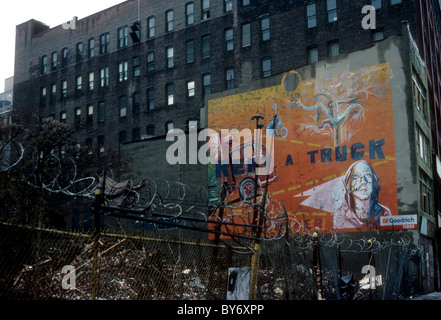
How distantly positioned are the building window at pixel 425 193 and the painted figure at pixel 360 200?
9.90 feet

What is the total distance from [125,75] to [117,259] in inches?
1619

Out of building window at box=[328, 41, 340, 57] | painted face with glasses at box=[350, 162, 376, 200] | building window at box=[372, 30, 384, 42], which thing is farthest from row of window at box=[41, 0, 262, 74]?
painted face with glasses at box=[350, 162, 376, 200]

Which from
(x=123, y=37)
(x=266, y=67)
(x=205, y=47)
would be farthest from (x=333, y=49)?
(x=123, y=37)

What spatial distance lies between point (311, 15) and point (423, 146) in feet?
54.4

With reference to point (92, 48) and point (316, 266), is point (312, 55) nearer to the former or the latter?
point (92, 48)

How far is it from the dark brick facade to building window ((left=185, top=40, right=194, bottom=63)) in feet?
1.11

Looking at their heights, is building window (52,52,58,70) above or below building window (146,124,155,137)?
above

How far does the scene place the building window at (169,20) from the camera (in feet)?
175

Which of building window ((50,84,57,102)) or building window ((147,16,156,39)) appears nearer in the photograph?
building window ((147,16,156,39))

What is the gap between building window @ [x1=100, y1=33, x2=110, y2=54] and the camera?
58.2m

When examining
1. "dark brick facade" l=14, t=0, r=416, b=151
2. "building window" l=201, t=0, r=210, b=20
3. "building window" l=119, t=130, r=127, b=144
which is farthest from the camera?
"building window" l=119, t=130, r=127, b=144

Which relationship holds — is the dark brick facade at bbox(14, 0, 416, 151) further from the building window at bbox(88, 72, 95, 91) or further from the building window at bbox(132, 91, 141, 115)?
the building window at bbox(88, 72, 95, 91)

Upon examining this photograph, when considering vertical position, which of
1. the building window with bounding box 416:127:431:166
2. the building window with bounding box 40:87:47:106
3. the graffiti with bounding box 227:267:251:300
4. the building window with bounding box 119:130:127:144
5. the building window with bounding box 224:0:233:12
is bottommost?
the graffiti with bounding box 227:267:251:300
